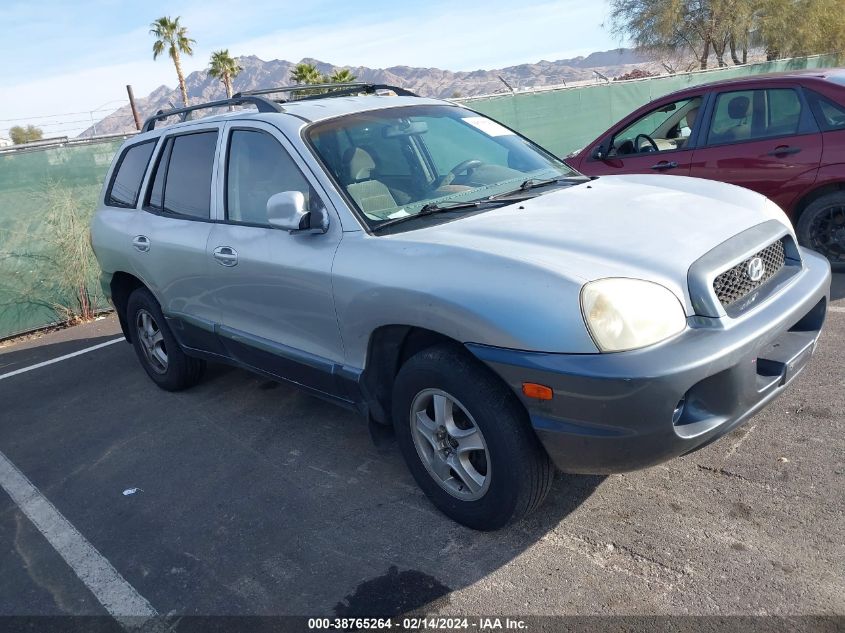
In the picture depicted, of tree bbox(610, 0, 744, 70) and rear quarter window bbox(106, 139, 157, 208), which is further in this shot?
tree bbox(610, 0, 744, 70)

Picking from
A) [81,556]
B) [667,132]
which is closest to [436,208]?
[81,556]

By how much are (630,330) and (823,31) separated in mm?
34520

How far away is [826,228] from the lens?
5844mm

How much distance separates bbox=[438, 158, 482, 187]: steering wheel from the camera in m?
3.83

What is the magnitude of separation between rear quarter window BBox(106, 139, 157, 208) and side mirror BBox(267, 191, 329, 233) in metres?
2.18

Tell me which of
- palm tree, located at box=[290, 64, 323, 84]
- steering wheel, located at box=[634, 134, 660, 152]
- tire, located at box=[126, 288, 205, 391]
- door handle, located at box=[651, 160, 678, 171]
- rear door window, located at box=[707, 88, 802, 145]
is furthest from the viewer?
palm tree, located at box=[290, 64, 323, 84]

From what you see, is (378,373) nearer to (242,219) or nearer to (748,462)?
(242,219)

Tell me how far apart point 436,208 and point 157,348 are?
2.97m

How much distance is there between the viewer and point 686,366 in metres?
2.50

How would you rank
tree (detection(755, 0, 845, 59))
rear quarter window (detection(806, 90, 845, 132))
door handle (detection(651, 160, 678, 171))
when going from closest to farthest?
rear quarter window (detection(806, 90, 845, 132)) < door handle (detection(651, 160, 678, 171)) < tree (detection(755, 0, 845, 59))

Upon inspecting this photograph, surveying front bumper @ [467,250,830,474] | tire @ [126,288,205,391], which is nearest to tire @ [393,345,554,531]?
front bumper @ [467,250,830,474]

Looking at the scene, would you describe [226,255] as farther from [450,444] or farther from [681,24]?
[681,24]

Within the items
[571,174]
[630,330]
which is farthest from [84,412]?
[630,330]

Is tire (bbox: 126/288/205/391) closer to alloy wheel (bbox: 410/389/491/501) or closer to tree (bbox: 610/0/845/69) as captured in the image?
alloy wheel (bbox: 410/389/491/501)
